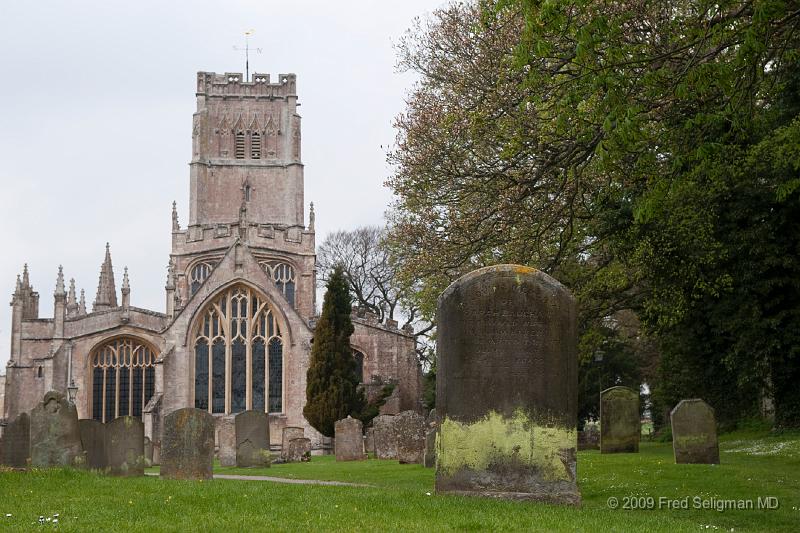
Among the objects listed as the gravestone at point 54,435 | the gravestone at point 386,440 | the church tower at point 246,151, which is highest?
the church tower at point 246,151

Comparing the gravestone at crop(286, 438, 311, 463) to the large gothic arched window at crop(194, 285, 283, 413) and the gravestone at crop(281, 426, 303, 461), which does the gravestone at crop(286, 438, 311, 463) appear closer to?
the gravestone at crop(281, 426, 303, 461)

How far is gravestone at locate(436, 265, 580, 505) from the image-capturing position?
10109 mm

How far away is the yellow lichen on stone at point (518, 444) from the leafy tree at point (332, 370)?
25.8 m

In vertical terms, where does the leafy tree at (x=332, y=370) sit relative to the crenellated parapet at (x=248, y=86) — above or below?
below

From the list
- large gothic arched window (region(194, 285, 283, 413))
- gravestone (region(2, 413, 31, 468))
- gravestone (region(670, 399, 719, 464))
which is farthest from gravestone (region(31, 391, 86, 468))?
large gothic arched window (region(194, 285, 283, 413))

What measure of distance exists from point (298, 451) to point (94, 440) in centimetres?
1058

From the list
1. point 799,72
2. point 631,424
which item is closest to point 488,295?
point 631,424

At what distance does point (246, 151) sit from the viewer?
5688 centimetres

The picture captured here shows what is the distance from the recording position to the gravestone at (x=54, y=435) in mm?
16641

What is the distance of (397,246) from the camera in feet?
86.9

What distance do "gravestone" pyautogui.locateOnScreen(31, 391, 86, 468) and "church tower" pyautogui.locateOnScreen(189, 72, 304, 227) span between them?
38.6 m

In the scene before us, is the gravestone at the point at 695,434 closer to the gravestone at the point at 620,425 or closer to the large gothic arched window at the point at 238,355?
the gravestone at the point at 620,425

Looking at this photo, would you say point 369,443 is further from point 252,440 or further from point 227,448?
point 252,440

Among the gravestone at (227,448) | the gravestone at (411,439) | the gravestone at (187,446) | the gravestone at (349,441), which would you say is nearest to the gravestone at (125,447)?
the gravestone at (187,446)
